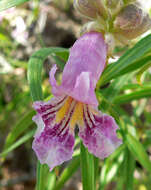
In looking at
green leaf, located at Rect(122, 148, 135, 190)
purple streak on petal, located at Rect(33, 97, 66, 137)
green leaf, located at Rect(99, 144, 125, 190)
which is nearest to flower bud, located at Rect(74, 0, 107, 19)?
purple streak on petal, located at Rect(33, 97, 66, 137)

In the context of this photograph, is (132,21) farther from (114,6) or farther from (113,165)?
(113,165)

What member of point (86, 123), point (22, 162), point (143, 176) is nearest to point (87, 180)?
point (86, 123)

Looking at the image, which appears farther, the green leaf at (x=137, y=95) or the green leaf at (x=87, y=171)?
the green leaf at (x=137, y=95)

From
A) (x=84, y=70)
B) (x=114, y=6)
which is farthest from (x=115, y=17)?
(x=84, y=70)

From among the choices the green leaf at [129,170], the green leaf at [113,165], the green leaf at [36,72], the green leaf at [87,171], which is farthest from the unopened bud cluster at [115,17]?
the green leaf at [113,165]

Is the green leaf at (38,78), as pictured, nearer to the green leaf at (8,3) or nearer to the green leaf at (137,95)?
the green leaf at (8,3)

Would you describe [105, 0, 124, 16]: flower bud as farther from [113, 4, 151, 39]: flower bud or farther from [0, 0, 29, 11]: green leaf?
[0, 0, 29, 11]: green leaf

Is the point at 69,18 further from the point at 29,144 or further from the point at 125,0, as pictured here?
the point at 125,0
